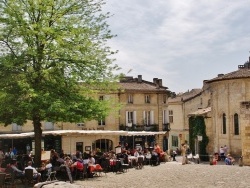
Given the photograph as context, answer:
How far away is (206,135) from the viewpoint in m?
39.3

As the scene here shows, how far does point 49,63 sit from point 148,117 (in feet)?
113

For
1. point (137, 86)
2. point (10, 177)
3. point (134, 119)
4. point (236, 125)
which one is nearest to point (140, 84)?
point (137, 86)

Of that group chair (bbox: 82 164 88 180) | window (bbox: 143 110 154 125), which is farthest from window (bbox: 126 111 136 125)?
chair (bbox: 82 164 88 180)

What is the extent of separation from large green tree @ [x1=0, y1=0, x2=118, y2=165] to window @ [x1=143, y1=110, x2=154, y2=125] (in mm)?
32212

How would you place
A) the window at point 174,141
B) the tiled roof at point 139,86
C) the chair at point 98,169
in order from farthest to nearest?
the window at point 174,141, the tiled roof at point 139,86, the chair at point 98,169

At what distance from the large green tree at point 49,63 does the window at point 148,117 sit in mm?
32212

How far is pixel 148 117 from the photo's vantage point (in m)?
54.0

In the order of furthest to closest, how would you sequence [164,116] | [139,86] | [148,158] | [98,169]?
[164,116]
[139,86]
[148,158]
[98,169]

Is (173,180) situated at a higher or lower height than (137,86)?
lower

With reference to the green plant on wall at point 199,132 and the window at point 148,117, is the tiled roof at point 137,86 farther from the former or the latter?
the green plant on wall at point 199,132

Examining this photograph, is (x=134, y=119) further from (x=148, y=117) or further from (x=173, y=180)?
(x=173, y=180)

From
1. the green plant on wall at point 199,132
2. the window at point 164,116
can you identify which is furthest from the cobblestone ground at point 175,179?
the window at point 164,116

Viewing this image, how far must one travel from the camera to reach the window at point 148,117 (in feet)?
176

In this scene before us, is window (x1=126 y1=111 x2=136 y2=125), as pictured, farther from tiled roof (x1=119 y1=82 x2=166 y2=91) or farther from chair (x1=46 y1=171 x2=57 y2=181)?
chair (x1=46 y1=171 x2=57 y2=181)
